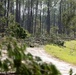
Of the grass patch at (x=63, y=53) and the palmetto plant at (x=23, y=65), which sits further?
the grass patch at (x=63, y=53)

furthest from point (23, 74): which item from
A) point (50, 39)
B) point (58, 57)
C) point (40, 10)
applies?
point (40, 10)

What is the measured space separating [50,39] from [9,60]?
30936 mm

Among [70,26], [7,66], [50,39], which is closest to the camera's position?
[7,66]

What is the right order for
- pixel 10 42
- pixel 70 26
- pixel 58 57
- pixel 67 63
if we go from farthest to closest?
1. pixel 70 26
2. pixel 58 57
3. pixel 67 63
4. pixel 10 42

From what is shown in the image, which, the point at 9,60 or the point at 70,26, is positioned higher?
the point at 9,60

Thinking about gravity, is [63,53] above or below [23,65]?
below

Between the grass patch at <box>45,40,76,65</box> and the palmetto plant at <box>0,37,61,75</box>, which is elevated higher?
the palmetto plant at <box>0,37,61,75</box>

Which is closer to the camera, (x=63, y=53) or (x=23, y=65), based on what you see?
(x=23, y=65)

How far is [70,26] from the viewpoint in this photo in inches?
1877

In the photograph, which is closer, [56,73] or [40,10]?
[56,73]

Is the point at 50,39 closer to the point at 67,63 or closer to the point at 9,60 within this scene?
the point at 67,63

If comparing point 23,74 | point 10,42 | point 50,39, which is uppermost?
point 10,42

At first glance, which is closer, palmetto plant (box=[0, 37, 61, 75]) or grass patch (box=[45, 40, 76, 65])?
palmetto plant (box=[0, 37, 61, 75])

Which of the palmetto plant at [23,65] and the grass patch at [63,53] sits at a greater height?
the palmetto plant at [23,65]
